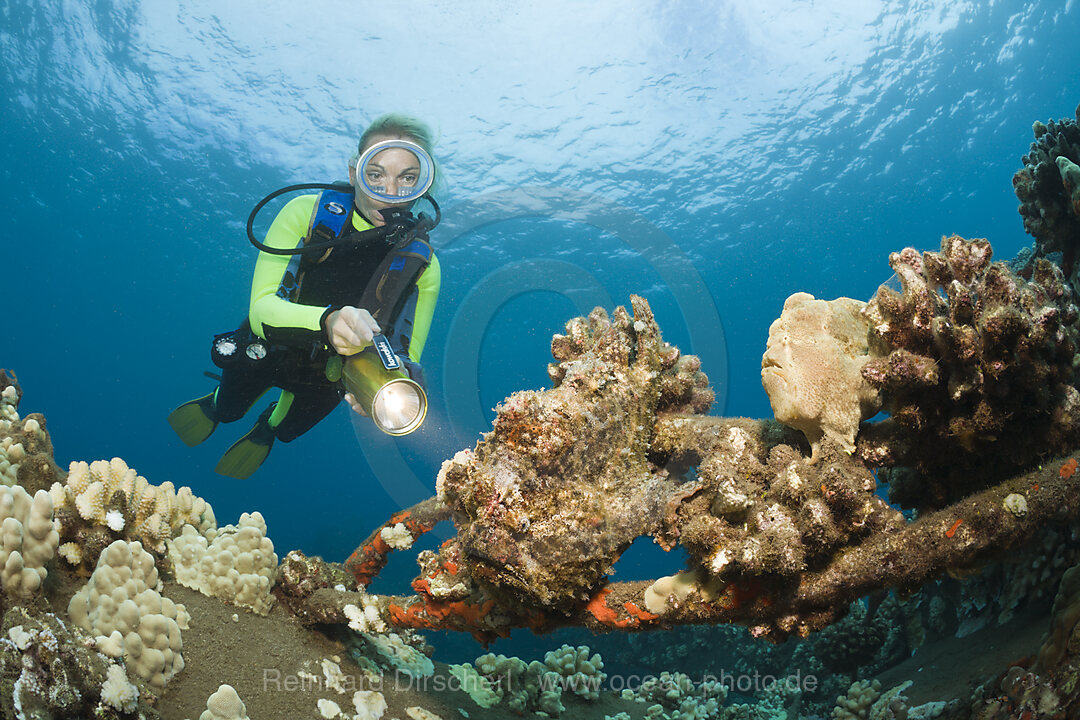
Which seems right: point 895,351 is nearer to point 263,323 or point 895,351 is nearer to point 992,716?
point 992,716

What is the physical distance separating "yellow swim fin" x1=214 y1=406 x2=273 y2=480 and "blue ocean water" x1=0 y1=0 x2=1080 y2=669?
244 centimetres

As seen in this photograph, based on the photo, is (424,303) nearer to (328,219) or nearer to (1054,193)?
(328,219)

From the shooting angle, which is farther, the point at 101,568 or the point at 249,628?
the point at 249,628

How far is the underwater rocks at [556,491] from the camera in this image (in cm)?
203

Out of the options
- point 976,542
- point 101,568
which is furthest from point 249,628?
point 976,542

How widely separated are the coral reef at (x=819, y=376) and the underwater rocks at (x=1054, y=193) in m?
2.70

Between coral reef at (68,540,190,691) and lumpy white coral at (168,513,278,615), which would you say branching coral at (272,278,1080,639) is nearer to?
coral reef at (68,540,190,691)

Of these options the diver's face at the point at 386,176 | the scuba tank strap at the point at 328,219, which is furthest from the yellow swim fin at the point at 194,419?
the diver's face at the point at 386,176

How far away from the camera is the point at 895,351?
2.22 metres

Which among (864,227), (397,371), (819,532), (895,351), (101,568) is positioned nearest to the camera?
(819,532)

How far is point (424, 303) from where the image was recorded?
6469 millimetres

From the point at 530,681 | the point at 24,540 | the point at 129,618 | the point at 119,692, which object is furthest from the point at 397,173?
the point at 530,681

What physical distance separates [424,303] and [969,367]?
562 centimetres

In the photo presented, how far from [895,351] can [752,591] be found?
128cm
